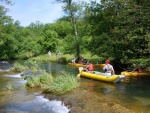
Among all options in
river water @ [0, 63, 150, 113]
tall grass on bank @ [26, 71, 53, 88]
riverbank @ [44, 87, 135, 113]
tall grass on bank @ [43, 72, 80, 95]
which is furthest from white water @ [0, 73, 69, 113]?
tall grass on bank @ [26, 71, 53, 88]

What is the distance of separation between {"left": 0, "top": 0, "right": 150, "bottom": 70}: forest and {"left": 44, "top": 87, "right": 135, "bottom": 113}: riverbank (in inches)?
135

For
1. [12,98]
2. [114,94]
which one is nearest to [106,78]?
[114,94]

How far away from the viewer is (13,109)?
37.9 feet

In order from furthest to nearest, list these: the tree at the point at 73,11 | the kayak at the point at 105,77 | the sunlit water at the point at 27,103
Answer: the tree at the point at 73,11 → the kayak at the point at 105,77 → the sunlit water at the point at 27,103

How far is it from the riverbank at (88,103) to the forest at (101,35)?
3422mm

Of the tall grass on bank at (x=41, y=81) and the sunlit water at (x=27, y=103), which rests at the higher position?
the tall grass on bank at (x=41, y=81)

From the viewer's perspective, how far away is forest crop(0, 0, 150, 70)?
16.3 metres

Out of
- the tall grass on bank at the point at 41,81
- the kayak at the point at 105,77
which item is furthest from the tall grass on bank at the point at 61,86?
the kayak at the point at 105,77

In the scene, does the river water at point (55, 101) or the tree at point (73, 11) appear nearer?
the river water at point (55, 101)

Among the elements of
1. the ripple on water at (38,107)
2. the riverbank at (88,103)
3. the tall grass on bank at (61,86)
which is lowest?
the ripple on water at (38,107)

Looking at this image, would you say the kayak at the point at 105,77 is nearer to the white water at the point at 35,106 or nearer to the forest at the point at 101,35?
the forest at the point at 101,35

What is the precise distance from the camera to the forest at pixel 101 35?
53.4 ft

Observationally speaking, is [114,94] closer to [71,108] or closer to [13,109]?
[71,108]

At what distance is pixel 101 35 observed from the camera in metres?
26.7
